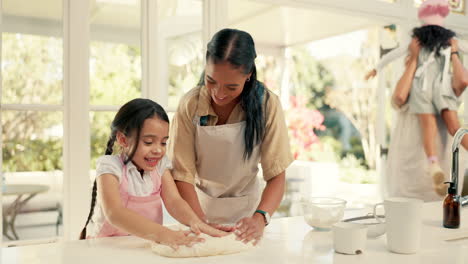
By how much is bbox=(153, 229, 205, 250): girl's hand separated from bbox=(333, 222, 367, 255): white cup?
0.34m

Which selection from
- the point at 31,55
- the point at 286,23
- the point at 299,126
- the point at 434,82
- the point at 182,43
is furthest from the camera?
the point at 299,126

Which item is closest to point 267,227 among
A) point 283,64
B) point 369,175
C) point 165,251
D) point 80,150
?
point 165,251

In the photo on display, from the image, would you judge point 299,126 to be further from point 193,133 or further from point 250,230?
point 250,230

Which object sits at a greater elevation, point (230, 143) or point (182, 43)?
point (182, 43)

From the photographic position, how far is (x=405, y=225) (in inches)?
44.1

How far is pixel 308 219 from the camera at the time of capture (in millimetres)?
1371

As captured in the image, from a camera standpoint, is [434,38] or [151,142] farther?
[434,38]

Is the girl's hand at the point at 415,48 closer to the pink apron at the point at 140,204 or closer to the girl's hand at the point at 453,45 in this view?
the girl's hand at the point at 453,45

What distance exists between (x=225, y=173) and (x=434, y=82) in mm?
1828

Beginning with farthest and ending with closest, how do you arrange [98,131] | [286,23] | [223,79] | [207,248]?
[286,23]
[98,131]
[223,79]
[207,248]

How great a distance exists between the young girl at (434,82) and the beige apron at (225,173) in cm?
156

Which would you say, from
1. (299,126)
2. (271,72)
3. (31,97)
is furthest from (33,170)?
(271,72)

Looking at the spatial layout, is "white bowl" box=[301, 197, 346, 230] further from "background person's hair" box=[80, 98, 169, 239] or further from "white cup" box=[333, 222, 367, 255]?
"background person's hair" box=[80, 98, 169, 239]

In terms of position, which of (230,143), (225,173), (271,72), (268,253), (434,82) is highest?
(271,72)
